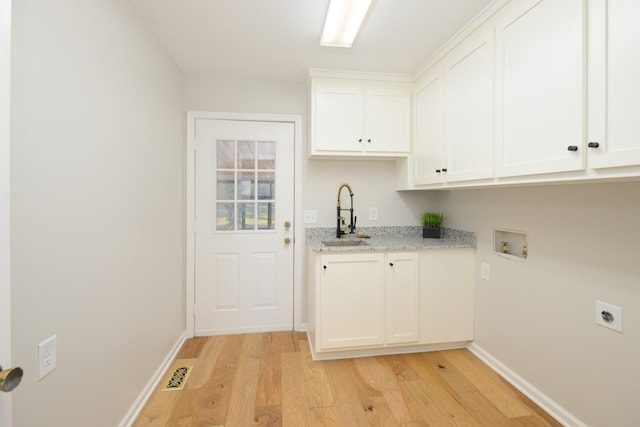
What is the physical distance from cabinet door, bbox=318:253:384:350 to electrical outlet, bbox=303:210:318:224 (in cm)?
66

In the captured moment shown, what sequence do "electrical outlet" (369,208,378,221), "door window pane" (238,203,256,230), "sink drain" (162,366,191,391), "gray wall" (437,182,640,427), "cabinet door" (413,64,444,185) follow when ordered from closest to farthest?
1. "gray wall" (437,182,640,427)
2. "sink drain" (162,366,191,391)
3. "cabinet door" (413,64,444,185)
4. "door window pane" (238,203,256,230)
5. "electrical outlet" (369,208,378,221)

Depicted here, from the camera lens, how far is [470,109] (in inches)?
71.9

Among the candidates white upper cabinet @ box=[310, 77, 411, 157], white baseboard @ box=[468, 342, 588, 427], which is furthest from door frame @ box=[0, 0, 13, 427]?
white baseboard @ box=[468, 342, 588, 427]

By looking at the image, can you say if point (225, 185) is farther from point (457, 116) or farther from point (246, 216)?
point (457, 116)

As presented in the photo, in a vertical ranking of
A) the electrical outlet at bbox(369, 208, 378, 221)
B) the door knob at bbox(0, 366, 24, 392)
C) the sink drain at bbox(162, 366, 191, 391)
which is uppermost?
the electrical outlet at bbox(369, 208, 378, 221)

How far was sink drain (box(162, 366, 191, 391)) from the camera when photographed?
1.92m

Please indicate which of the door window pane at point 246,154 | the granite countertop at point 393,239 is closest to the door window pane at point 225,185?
the door window pane at point 246,154

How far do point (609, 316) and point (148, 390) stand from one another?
2676 millimetres

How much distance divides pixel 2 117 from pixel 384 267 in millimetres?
2123

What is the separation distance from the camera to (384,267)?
223 centimetres

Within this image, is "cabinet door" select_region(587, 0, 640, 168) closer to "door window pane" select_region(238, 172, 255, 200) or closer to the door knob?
the door knob

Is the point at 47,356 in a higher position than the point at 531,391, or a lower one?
higher

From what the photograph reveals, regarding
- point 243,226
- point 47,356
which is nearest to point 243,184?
point 243,226

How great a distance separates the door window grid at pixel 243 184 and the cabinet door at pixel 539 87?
1895 millimetres
